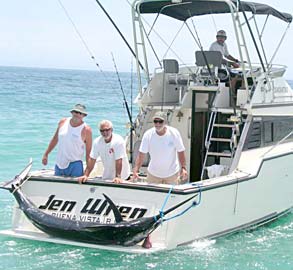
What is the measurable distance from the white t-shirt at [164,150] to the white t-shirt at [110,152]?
29 cm

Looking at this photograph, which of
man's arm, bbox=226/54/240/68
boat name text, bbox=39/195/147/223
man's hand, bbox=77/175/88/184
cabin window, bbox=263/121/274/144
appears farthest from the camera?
man's arm, bbox=226/54/240/68

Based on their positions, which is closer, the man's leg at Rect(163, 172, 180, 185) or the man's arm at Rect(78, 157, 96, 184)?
the man's arm at Rect(78, 157, 96, 184)

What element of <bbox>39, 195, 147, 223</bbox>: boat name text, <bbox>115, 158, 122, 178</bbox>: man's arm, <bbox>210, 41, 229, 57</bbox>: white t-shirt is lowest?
<bbox>39, 195, 147, 223</bbox>: boat name text

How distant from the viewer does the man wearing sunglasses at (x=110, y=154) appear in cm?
769

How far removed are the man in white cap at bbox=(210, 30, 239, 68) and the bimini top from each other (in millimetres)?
413

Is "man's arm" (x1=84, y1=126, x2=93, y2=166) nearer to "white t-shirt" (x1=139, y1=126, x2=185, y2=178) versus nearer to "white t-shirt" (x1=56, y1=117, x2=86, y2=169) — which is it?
"white t-shirt" (x1=56, y1=117, x2=86, y2=169)

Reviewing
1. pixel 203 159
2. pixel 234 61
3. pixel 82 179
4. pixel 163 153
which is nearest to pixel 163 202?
pixel 163 153

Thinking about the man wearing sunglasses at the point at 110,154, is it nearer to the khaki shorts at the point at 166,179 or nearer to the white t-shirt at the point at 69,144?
the white t-shirt at the point at 69,144

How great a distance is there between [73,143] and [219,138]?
102 inches

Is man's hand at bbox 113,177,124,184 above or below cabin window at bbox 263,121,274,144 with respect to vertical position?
below

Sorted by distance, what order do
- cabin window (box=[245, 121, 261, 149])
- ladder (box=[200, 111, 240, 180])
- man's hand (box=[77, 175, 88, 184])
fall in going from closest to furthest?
man's hand (box=[77, 175, 88, 184]) → ladder (box=[200, 111, 240, 180]) → cabin window (box=[245, 121, 261, 149])

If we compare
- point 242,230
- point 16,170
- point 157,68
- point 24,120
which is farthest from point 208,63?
point 24,120

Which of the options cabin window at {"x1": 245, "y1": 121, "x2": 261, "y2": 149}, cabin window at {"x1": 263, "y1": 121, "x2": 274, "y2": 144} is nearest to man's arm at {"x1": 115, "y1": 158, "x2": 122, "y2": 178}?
cabin window at {"x1": 245, "y1": 121, "x2": 261, "y2": 149}

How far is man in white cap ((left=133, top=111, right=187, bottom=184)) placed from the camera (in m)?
7.77
